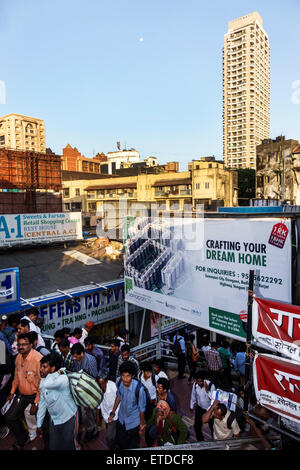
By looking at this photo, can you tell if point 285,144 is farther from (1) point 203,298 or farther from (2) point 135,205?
(1) point 203,298

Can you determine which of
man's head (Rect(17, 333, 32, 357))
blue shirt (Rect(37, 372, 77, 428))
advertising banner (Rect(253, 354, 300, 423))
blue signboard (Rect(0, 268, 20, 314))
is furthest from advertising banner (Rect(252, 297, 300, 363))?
blue signboard (Rect(0, 268, 20, 314))

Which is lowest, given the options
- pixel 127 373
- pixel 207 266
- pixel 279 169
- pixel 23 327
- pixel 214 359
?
pixel 214 359

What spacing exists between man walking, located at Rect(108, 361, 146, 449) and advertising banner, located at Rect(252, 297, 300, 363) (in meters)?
2.36

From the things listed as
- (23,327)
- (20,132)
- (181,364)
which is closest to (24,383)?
(23,327)

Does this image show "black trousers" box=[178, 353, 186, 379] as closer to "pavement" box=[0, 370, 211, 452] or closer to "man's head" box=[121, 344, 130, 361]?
"pavement" box=[0, 370, 211, 452]

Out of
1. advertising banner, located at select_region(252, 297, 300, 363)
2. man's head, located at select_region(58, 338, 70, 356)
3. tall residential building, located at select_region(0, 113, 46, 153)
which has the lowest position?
man's head, located at select_region(58, 338, 70, 356)

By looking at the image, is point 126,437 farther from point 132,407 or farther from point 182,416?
point 182,416

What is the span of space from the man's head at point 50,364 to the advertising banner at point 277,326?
351 centimetres

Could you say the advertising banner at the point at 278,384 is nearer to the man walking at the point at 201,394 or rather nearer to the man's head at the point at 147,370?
the man walking at the point at 201,394

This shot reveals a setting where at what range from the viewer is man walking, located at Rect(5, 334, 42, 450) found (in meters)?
5.59

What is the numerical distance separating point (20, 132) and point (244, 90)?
321 feet

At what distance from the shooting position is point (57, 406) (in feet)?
15.8
